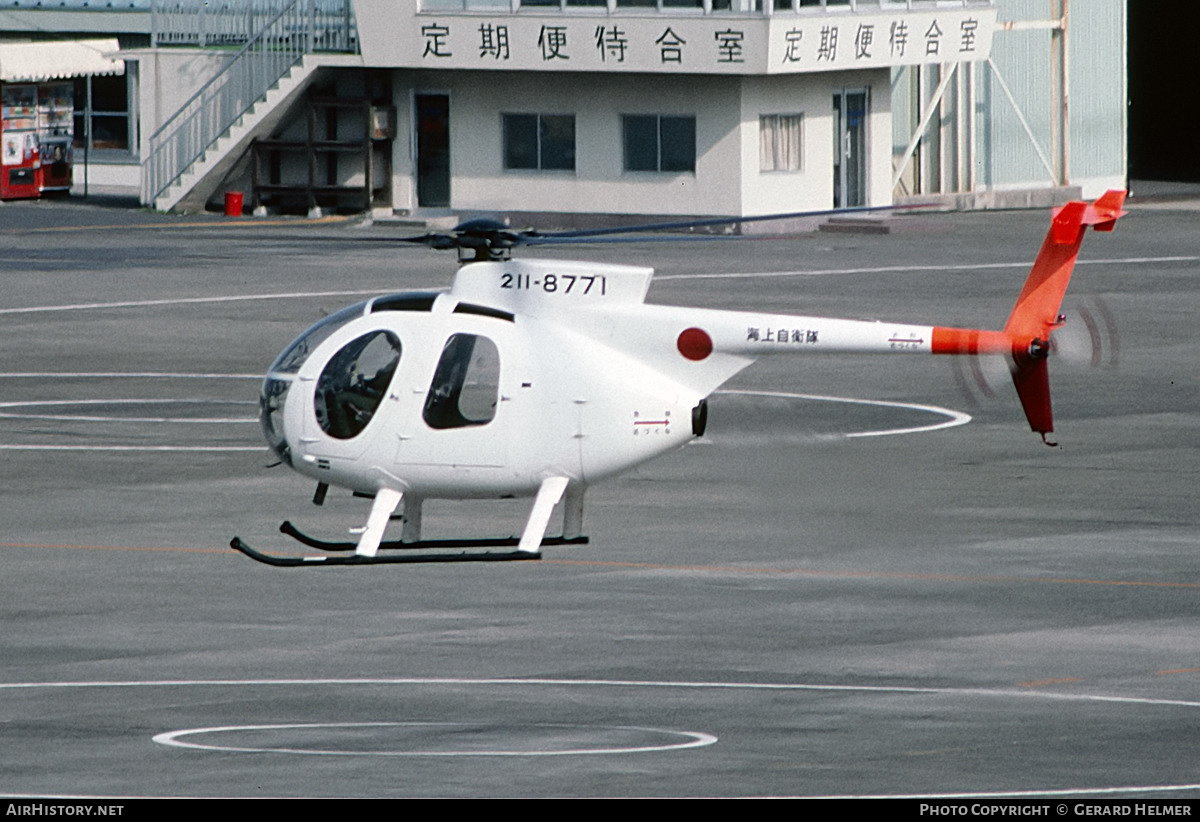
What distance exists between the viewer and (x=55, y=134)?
79.1 m

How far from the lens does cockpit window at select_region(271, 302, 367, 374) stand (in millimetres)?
21734

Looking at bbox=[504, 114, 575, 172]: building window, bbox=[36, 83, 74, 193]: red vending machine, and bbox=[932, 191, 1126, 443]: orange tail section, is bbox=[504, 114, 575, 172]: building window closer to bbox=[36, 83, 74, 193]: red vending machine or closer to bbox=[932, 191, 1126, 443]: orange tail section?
bbox=[36, 83, 74, 193]: red vending machine

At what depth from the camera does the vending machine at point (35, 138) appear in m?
76.9

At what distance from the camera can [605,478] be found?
70.8ft

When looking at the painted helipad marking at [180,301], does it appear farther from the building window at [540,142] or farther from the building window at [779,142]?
A: the building window at [779,142]

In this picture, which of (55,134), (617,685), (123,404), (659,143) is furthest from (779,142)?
(617,685)

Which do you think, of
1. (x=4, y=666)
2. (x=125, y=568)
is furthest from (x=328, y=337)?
(x=125, y=568)

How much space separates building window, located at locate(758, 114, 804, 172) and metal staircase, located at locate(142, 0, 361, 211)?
1260 centimetres

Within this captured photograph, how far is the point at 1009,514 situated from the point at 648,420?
31.9 ft

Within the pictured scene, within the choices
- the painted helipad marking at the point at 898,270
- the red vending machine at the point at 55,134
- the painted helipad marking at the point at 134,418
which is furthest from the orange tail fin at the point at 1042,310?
the red vending machine at the point at 55,134

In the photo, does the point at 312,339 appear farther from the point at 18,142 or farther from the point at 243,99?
the point at 18,142

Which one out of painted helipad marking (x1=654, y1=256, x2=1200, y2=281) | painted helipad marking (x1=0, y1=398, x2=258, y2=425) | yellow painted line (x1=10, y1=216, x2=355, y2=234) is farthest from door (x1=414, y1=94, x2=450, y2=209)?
painted helipad marking (x1=0, y1=398, x2=258, y2=425)

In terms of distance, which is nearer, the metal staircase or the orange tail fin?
the orange tail fin

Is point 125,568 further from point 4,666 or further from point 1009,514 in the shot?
point 1009,514
